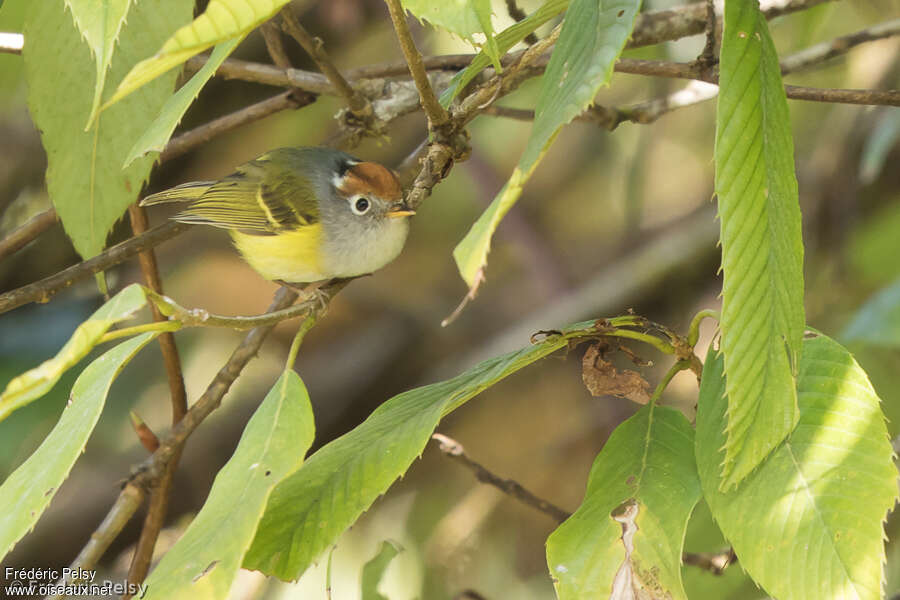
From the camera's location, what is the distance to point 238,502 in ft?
3.42

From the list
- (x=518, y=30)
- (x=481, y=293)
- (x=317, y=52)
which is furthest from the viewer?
(x=481, y=293)

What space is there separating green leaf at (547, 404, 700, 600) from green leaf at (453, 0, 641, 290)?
0.53 meters

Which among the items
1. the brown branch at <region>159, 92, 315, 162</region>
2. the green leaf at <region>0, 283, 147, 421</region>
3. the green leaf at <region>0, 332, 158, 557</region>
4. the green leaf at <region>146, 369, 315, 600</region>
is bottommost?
the green leaf at <region>146, 369, 315, 600</region>

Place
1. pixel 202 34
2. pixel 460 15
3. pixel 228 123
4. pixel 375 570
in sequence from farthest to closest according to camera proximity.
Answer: pixel 228 123
pixel 375 570
pixel 460 15
pixel 202 34

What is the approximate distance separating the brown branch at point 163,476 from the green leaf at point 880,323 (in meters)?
1.63

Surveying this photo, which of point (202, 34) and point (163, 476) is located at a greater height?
point (202, 34)

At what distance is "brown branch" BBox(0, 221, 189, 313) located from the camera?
1565 mm

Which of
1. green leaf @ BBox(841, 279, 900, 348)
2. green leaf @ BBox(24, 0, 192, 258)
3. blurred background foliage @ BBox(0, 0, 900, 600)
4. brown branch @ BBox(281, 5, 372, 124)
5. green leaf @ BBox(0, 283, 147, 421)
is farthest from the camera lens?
blurred background foliage @ BBox(0, 0, 900, 600)

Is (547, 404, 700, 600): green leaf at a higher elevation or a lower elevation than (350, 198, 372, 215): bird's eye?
lower

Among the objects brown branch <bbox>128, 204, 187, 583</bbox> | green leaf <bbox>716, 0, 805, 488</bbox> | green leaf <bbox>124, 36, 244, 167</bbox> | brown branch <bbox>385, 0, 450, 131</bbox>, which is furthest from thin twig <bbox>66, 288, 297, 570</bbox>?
green leaf <bbox>716, 0, 805, 488</bbox>

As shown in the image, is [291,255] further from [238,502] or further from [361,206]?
[238,502]

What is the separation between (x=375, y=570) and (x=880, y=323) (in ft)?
4.52

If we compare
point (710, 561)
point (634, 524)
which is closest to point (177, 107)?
point (634, 524)

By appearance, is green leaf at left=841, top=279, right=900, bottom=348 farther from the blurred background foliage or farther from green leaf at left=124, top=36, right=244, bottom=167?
green leaf at left=124, top=36, right=244, bottom=167
